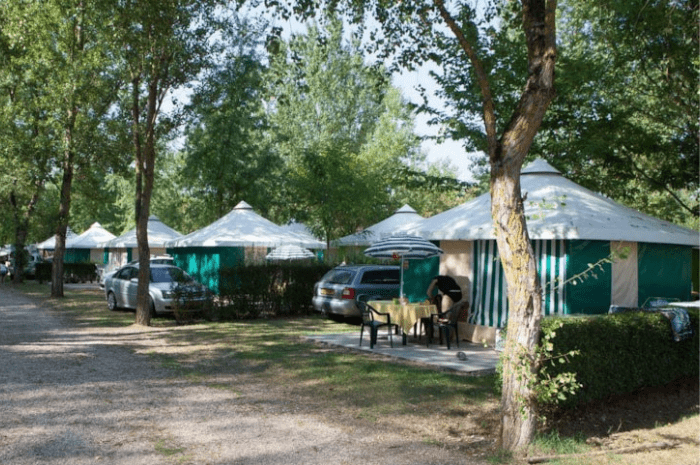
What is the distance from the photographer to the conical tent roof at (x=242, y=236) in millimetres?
22188

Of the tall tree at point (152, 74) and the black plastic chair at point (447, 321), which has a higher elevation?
the tall tree at point (152, 74)

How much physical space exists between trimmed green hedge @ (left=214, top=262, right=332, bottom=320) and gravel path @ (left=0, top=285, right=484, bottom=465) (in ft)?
21.1

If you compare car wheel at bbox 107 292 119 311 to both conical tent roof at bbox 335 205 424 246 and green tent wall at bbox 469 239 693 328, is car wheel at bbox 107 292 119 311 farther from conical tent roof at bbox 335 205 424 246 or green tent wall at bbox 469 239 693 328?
green tent wall at bbox 469 239 693 328

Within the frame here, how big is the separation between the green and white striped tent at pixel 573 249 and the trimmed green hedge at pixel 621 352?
6.38 feet

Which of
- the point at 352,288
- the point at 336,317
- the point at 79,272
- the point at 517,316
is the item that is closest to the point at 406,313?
the point at 352,288

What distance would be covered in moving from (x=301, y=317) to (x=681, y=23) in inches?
435

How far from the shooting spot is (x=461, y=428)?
673 cm

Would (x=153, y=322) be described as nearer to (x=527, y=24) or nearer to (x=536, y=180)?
(x=536, y=180)

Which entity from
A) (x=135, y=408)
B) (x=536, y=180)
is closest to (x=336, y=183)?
(x=536, y=180)

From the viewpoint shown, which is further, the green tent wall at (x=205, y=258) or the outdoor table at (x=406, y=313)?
the green tent wall at (x=205, y=258)

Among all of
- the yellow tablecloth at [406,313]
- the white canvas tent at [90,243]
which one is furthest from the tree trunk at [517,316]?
the white canvas tent at [90,243]

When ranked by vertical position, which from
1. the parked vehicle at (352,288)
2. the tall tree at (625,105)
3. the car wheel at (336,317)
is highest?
the tall tree at (625,105)

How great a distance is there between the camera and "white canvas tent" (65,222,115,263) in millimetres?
38156

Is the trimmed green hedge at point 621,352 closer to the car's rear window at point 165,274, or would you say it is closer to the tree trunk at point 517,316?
the tree trunk at point 517,316
